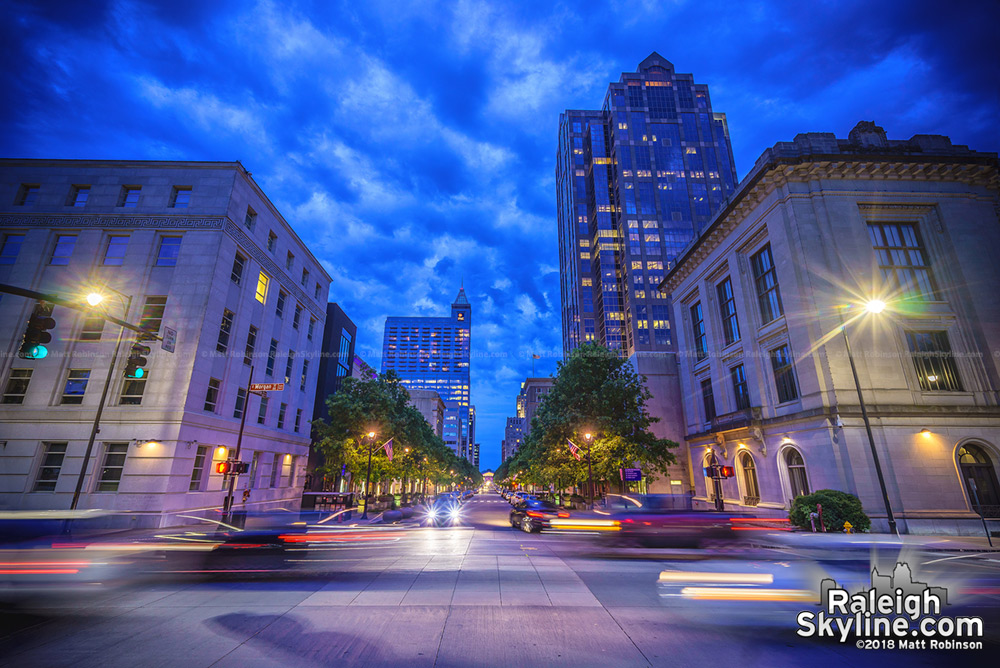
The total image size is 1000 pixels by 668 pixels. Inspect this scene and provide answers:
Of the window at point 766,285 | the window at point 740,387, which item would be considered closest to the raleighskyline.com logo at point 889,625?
the window at point 766,285

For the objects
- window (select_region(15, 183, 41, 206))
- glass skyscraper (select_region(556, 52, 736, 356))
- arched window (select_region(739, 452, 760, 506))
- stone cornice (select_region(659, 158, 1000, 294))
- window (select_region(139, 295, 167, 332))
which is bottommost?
arched window (select_region(739, 452, 760, 506))

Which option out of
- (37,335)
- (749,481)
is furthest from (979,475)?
(37,335)

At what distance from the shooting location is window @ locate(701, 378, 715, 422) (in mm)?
39616

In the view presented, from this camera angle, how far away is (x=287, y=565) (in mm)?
12039

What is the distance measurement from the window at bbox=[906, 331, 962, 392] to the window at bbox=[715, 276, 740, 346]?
11091 mm

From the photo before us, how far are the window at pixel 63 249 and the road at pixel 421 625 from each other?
29.1m

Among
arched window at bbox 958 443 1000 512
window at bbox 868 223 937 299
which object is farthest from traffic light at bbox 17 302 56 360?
window at bbox 868 223 937 299

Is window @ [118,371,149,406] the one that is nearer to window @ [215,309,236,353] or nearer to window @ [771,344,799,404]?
window @ [215,309,236,353]

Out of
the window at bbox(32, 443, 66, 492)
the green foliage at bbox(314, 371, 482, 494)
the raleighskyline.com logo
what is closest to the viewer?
the raleighskyline.com logo

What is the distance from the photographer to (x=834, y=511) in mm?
20516

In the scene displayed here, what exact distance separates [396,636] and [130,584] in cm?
804

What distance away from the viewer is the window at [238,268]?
2962 centimetres

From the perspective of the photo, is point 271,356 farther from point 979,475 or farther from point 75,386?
point 979,475

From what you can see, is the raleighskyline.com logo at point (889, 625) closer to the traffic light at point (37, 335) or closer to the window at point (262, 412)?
the traffic light at point (37, 335)
